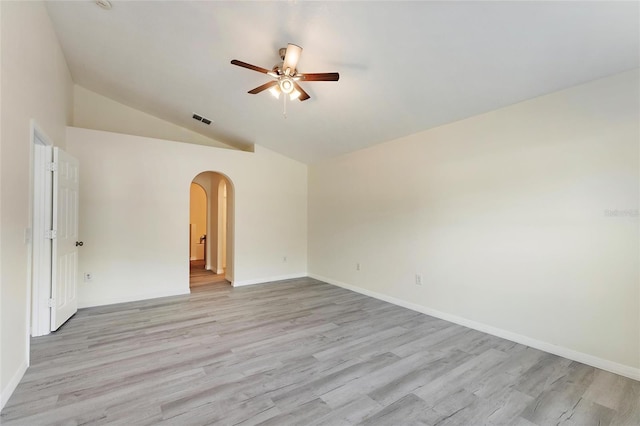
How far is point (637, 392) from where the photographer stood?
2.08 m

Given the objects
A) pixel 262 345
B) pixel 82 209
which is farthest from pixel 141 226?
pixel 262 345

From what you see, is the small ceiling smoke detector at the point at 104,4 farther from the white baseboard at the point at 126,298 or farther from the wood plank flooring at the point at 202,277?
the wood plank flooring at the point at 202,277

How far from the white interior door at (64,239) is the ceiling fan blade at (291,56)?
266 cm

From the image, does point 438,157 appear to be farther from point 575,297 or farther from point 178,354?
point 178,354

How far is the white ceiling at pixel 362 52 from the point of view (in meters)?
2.02

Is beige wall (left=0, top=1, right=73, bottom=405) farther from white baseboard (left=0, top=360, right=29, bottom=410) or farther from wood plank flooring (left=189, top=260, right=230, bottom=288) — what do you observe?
wood plank flooring (left=189, top=260, right=230, bottom=288)

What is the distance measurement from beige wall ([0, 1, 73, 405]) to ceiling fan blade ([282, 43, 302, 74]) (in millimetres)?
1942

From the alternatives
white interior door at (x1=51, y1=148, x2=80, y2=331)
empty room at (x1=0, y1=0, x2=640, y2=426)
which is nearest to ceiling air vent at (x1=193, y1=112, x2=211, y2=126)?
empty room at (x1=0, y1=0, x2=640, y2=426)

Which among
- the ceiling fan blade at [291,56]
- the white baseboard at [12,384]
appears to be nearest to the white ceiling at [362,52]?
the ceiling fan blade at [291,56]

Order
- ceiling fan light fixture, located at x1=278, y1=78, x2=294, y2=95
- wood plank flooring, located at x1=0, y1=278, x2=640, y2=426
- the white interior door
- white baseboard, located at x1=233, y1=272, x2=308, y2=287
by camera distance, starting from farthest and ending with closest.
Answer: white baseboard, located at x1=233, y1=272, x2=308, y2=287 < the white interior door < ceiling fan light fixture, located at x1=278, y1=78, x2=294, y2=95 < wood plank flooring, located at x1=0, y1=278, x2=640, y2=426

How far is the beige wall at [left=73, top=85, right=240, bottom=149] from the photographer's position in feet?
15.4

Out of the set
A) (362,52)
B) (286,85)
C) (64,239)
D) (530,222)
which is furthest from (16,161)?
(530,222)

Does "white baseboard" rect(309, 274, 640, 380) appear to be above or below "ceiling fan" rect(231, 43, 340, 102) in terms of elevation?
below

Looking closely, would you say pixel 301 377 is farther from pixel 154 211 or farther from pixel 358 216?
pixel 154 211
